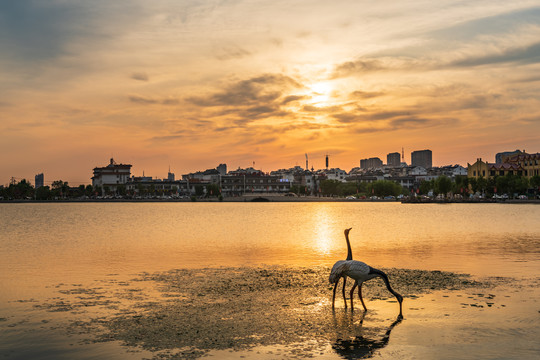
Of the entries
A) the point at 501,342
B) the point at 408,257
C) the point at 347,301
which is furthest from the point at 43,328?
the point at 408,257

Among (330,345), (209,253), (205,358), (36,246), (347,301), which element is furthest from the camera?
(36,246)

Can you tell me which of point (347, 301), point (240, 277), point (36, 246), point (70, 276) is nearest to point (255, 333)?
point (347, 301)

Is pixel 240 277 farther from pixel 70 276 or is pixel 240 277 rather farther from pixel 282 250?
pixel 282 250

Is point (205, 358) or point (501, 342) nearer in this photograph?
point (205, 358)

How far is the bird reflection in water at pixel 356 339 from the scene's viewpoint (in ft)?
50.2

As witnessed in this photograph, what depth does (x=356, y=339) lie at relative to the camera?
16609 millimetres

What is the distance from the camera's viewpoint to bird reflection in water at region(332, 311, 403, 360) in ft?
50.2

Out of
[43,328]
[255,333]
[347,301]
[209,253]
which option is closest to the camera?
[255,333]

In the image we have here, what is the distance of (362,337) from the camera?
16.8 m

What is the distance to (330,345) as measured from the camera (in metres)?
15.9

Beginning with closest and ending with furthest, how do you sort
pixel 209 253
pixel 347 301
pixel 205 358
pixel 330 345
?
pixel 205 358, pixel 330 345, pixel 347 301, pixel 209 253

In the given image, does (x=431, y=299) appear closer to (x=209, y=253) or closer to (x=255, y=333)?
(x=255, y=333)

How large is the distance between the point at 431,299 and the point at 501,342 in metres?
6.29

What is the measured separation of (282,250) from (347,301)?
26206 millimetres
